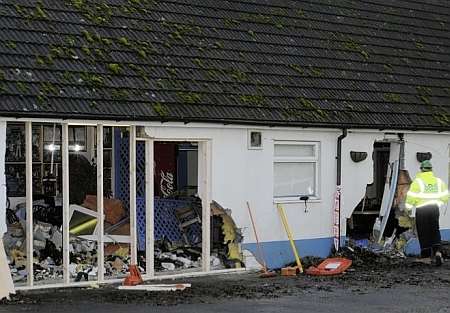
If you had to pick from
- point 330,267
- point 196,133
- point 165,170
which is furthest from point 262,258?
point 165,170

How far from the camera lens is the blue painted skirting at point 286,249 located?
14.5 metres

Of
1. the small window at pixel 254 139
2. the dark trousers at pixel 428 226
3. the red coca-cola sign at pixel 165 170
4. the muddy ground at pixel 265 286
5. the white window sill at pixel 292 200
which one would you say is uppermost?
the small window at pixel 254 139

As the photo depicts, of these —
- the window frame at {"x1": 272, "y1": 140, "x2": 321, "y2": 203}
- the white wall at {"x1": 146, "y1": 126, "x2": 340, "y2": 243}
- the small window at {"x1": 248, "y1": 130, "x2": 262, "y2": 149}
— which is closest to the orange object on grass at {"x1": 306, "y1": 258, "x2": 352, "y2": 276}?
the white wall at {"x1": 146, "y1": 126, "x2": 340, "y2": 243}

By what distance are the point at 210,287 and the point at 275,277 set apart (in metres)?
1.65

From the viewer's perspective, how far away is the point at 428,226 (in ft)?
49.7

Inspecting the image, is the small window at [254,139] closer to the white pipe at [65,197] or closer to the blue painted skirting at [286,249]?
the blue painted skirting at [286,249]

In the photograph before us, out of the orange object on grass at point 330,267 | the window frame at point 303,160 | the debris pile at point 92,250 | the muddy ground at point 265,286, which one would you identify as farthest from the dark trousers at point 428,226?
the debris pile at point 92,250

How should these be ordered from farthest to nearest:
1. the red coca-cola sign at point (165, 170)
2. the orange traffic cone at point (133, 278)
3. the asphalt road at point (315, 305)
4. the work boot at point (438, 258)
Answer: the red coca-cola sign at point (165, 170), the work boot at point (438, 258), the orange traffic cone at point (133, 278), the asphalt road at point (315, 305)

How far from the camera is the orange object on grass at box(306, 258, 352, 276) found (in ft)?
46.1

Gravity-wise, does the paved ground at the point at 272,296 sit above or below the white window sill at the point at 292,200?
below

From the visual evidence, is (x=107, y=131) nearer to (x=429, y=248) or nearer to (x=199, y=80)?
(x=199, y=80)

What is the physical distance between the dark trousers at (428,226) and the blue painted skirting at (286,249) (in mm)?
1663

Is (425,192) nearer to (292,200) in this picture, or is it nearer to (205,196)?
(292,200)

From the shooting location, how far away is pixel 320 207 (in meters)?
15.3
